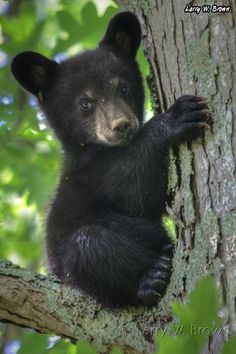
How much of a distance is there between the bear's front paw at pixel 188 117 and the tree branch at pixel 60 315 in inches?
47.4

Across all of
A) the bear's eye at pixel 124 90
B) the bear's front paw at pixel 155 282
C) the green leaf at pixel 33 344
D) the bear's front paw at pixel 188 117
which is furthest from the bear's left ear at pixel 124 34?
the green leaf at pixel 33 344

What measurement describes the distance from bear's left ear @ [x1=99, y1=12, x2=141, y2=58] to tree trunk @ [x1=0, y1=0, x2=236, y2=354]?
104 centimetres

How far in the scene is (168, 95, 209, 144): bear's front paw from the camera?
163 inches

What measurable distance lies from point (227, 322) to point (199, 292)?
3.65 ft

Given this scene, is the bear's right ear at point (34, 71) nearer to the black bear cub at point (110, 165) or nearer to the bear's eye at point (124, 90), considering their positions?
the black bear cub at point (110, 165)

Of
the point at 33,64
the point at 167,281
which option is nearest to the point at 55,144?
the point at 33,64

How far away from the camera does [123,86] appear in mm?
6125

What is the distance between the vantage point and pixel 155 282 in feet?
14.4

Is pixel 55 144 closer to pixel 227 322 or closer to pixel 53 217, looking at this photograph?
pixel 53 217

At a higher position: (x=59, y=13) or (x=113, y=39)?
(x=59, y=13)

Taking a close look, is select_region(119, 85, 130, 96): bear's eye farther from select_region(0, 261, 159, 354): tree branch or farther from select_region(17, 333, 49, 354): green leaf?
select_region(17, 333, 49, 354): green leaf

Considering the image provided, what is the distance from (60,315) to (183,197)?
1.15 meters

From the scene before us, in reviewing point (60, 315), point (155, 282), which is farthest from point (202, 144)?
point (60, 315)

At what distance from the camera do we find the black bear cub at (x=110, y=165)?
4695 mm
